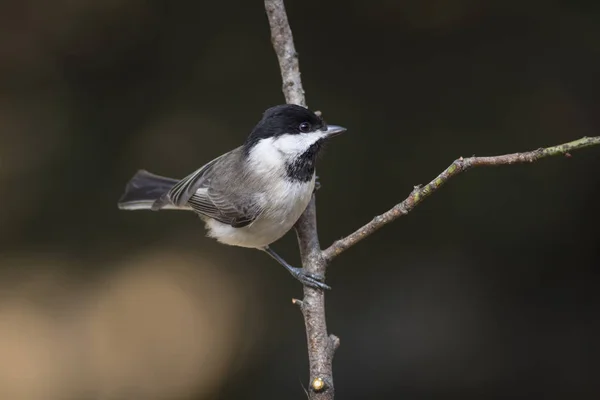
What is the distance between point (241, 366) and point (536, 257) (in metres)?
1.78

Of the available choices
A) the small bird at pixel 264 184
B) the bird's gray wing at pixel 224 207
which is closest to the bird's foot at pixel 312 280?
the small bird at pixel 264 184

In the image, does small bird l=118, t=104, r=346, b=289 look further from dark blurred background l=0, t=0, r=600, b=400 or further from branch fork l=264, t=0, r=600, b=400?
dark blurred background l=0, t=0, r=600, b=400

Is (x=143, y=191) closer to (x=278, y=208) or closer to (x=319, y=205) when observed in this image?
(x=278, y=208)

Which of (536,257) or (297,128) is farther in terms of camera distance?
(536,257)

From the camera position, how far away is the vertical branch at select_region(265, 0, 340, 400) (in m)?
2.16

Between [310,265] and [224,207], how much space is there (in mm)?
565

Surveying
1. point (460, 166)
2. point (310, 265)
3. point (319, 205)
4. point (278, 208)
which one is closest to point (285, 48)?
point (278, 208)

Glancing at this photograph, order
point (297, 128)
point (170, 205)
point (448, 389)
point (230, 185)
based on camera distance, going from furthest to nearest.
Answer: point (448, 389), point (170, 205), point (230, 185), point (297, 128)

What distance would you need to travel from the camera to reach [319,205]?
155 inches

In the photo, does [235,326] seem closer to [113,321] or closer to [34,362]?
[113,321]

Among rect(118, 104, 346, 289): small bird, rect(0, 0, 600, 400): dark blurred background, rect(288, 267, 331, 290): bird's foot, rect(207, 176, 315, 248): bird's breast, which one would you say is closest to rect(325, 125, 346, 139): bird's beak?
rect(118, 104, 346, 289): small bird

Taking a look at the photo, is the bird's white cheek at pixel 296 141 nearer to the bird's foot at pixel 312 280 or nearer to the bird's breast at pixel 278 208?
the bird's breast at pixel 278 208

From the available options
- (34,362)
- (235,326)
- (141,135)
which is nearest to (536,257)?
(235,326)

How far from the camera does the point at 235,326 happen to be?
406cm
